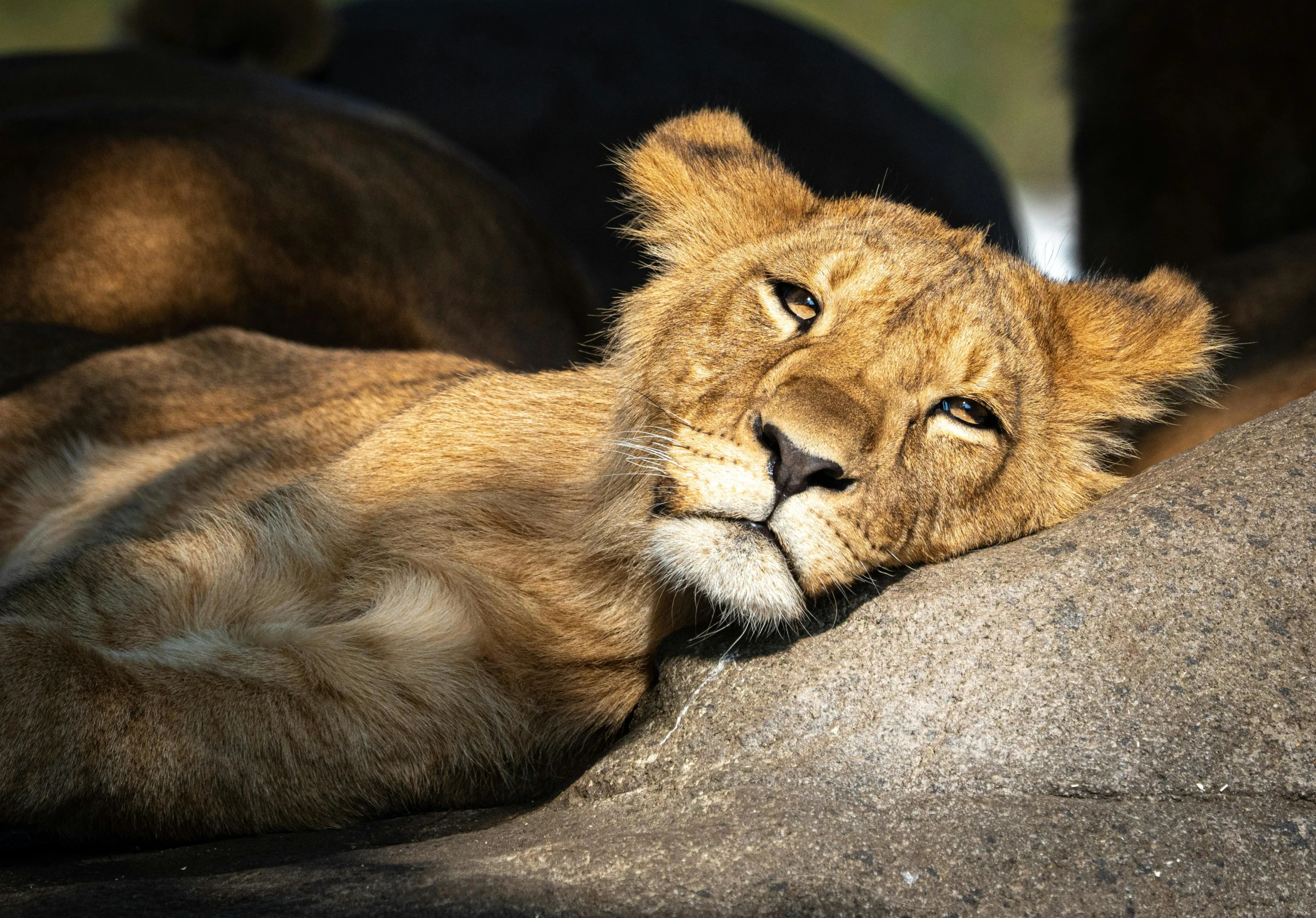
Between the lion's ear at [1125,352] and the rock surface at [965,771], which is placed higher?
the lion's ear at [1125,352]

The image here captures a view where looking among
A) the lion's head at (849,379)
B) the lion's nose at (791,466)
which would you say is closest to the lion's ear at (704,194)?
the lion's head at (849,379)

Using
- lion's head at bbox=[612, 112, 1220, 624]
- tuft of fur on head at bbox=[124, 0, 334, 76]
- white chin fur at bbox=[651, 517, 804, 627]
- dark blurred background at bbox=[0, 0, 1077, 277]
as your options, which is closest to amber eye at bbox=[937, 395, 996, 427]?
lion's head at bbox=[612, 112, 1220, 624]

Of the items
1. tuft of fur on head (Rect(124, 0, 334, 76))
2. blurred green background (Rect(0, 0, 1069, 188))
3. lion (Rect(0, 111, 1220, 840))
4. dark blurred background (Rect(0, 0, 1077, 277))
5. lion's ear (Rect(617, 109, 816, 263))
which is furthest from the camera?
blurred green background (Rect(0, 0, 1069, 188))

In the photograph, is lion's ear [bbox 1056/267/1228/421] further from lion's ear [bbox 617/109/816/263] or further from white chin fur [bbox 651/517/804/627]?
white chin fur [bbox 651/517/804/627]

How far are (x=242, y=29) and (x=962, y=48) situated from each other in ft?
41.0

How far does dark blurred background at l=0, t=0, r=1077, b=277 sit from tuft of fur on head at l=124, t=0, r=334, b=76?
7724 millimetres

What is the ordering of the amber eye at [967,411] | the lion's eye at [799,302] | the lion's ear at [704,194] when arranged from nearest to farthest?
the amber eye at [967,411] < the lion's eye at [799,302] < the lion's ear at [704,194]

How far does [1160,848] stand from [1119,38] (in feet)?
18.6

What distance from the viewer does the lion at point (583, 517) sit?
101 inches

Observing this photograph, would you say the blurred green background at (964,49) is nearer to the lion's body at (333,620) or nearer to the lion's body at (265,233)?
the lion's body at (265,233)

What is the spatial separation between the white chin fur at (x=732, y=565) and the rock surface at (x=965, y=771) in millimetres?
219

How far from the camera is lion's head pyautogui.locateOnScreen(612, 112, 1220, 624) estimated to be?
2441 mm

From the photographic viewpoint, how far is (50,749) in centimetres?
257

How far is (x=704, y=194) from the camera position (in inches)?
133
